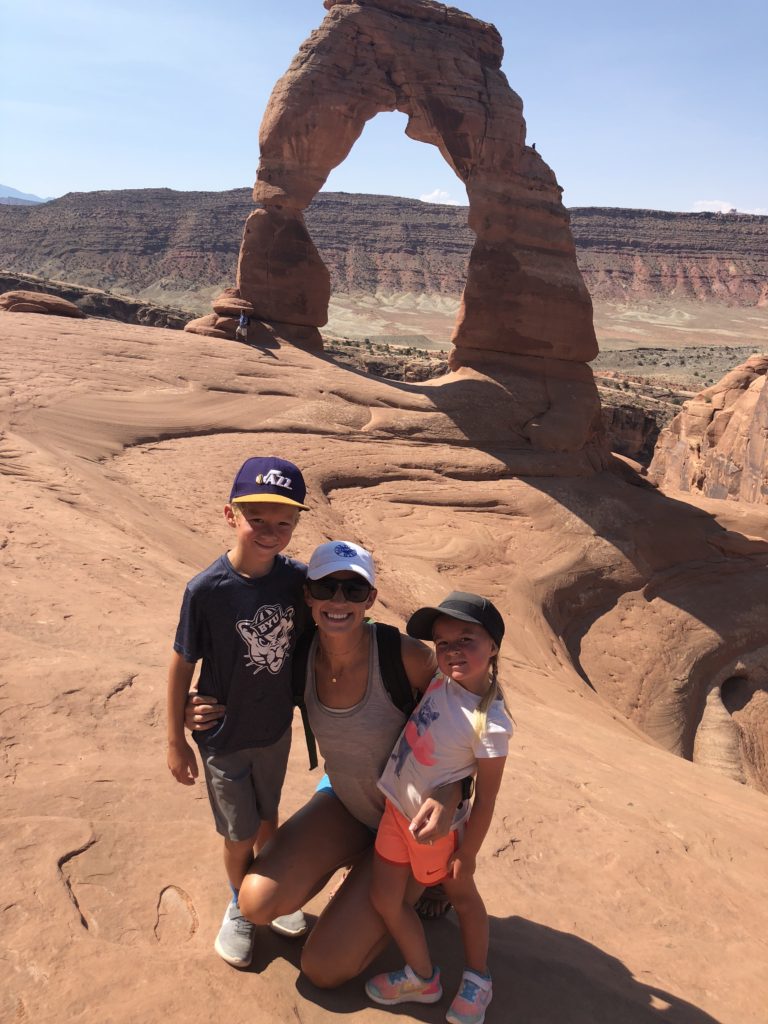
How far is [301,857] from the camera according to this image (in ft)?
8.77

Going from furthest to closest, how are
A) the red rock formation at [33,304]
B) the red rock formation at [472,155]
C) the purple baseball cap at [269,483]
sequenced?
the red rock formation at [472,155] → the red rock formation at [33,304] → the purple baseball cap at [269,483]

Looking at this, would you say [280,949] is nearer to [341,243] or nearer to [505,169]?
[505,169]

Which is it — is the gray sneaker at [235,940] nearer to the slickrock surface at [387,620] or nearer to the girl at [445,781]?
the slickrock surface at [387,620]

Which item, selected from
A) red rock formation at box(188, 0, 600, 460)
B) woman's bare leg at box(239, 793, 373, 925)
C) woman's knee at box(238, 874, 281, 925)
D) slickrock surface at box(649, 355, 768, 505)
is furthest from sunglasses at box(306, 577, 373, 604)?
slickrock surface at box(649, 355, 768, 505)

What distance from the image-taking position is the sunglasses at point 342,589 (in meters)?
2.53

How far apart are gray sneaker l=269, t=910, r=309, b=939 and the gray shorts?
34 centimetres

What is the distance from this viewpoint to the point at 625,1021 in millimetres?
2541

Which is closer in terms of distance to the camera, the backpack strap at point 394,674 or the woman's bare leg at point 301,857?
the woman's bare leg at point 301,857

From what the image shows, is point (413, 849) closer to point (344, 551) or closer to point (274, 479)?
point (344, 551)

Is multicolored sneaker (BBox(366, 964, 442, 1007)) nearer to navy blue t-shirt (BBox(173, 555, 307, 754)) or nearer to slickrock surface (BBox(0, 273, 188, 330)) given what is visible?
navy blue t-shirt (BBox(173, 555, 307, 754))

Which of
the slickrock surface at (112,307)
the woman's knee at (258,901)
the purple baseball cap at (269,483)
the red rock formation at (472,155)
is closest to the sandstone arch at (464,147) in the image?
the red rock formation at (472,155)

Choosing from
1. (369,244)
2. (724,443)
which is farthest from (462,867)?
(369,244)

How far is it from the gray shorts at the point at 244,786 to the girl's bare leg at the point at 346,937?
0.38m

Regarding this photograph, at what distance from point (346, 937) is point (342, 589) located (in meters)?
1.10
